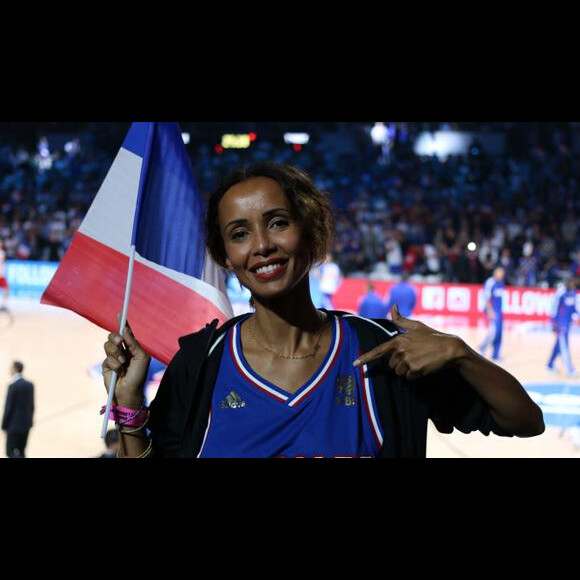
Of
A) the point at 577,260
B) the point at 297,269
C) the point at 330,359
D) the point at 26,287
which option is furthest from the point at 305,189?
the point at 26,287

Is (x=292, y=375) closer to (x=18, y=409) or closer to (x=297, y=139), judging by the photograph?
(x=18, y=409)

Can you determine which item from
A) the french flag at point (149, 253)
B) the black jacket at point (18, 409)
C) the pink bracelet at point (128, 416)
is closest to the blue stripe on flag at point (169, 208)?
the french flag at point (149, 253)

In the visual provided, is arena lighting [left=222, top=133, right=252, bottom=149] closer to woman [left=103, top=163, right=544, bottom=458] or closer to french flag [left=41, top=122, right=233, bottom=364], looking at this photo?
french flag [left=41, top=122, right=233, bottom=364]

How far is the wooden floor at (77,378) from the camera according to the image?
752 centimetres

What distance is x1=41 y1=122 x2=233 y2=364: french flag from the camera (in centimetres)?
245

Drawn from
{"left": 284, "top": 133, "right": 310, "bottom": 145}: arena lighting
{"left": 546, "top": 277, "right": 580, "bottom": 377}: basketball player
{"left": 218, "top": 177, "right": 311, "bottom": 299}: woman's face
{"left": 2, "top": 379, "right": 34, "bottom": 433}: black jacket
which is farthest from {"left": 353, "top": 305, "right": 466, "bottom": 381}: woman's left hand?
{"left": 284, "top": 133, "right": 310, "bottom": 145}: arena lighting

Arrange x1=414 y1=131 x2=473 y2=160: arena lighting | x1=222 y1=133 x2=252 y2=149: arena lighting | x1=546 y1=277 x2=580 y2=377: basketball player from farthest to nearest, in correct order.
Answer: x1=222 y1=133 x2=252 y2=149: arena lighting < x1=414 y1=131 x2=473 y2=160: arena lighting < x1=546 y1=277 x2=580 y2=377: basketball player

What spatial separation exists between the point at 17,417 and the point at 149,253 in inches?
197

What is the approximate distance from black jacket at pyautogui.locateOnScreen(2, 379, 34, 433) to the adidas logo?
18.4ft

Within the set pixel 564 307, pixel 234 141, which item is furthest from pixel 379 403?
pixel 234 141

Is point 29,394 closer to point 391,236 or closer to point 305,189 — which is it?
point 305,189

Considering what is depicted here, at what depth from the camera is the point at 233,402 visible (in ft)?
6.04
